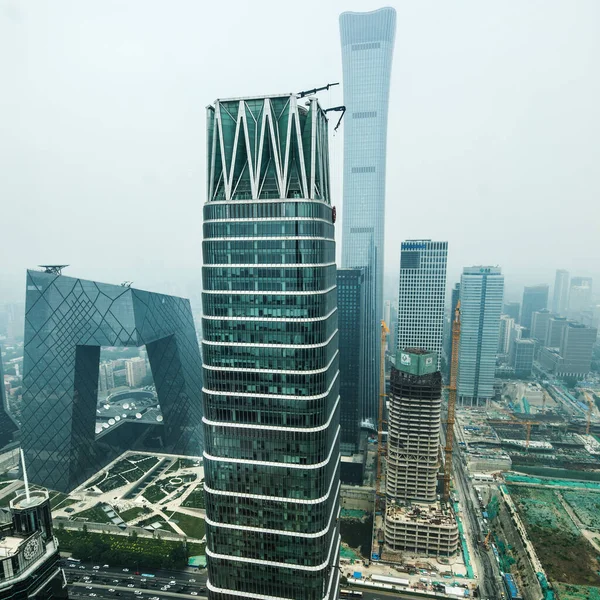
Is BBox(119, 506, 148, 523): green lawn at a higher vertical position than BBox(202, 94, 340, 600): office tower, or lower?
lower

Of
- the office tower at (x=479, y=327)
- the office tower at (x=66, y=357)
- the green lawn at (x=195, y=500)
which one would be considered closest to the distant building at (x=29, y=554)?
the green lawn at (x=195, y=500)

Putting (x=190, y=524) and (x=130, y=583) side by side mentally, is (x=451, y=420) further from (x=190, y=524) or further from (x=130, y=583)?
(x=130, y=583)

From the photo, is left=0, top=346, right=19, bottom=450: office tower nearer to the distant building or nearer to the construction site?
the construction site

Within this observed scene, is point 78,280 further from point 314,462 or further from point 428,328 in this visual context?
point 428,328

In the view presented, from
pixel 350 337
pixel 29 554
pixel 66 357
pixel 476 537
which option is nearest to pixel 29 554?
pixel 29 554

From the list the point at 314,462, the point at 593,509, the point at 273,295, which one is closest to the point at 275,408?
the point at 314,462

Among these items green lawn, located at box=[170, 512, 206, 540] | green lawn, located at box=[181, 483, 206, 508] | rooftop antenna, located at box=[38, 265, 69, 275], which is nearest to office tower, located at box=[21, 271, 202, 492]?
rooftop antenna, located at box=[38, 265, 69, 275]
